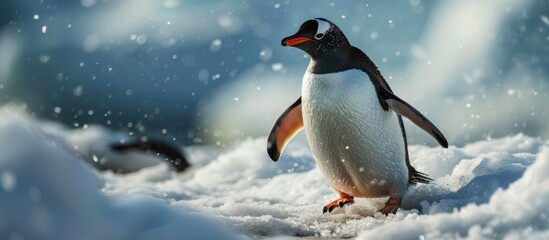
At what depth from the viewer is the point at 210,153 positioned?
8312 millimetres

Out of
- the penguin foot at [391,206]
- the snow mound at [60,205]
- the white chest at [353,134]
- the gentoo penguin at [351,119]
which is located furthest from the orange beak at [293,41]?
the snow mound at [60,205]

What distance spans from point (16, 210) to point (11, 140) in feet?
0.91

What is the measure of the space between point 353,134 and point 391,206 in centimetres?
44

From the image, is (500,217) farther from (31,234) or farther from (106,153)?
(106,153)

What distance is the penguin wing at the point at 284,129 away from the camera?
3902 millimetres

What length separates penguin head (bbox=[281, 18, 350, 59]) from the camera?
3406mm

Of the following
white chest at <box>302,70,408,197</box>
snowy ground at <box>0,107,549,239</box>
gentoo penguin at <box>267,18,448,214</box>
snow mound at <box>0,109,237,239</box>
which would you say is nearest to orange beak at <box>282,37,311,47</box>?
gentoo penguin at <box>267,18,448,214</box>

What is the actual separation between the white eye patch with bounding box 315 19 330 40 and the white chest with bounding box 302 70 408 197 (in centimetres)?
21

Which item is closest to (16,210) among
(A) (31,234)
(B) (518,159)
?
(A) (31,234)

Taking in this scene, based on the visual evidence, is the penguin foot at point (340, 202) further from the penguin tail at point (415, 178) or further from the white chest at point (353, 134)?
the penguin tail at point (415, 178)

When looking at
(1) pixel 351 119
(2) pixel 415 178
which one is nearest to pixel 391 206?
(2) pixel 415 178

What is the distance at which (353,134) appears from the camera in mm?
3371

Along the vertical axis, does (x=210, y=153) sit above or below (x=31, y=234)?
above

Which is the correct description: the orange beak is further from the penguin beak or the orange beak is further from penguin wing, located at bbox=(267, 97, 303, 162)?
penguin wing, located at bbox=(267, 97, 303, 162)
